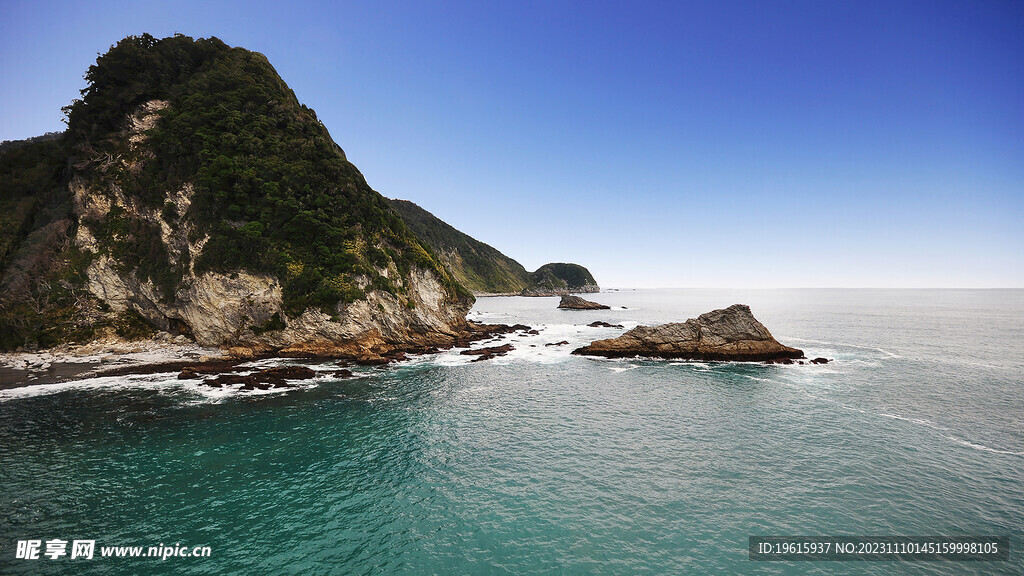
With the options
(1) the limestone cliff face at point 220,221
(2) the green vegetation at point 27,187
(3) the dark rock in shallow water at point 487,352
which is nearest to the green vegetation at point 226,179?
(1) the limestone cliff face at point 220,221

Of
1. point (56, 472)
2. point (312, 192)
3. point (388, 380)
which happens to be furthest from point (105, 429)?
point (312, 192)

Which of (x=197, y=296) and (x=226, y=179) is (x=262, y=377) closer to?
(x=197, y=296)

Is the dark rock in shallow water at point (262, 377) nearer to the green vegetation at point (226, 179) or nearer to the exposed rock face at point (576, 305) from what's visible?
the green vegetation at point (226, 179)

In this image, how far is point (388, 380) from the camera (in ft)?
108

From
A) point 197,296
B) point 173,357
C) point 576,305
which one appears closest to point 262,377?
point 173,357

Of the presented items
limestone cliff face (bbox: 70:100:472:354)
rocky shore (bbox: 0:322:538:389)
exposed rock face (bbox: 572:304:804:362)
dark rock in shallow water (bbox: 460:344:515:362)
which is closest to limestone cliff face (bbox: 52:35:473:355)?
limestone cliff face (bbox: 70:100:472:354)

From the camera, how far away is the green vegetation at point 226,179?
41344 millimetres

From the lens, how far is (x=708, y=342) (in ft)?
147

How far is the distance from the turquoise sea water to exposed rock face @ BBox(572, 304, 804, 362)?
37.8 feet

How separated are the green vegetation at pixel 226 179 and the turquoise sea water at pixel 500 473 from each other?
16506mm

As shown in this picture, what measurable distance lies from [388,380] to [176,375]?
1908 cm

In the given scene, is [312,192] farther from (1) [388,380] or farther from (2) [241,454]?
(2) [241,454]

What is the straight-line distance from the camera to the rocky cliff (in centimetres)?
4009

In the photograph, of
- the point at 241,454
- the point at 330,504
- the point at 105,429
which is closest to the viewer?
the point at 330,504
